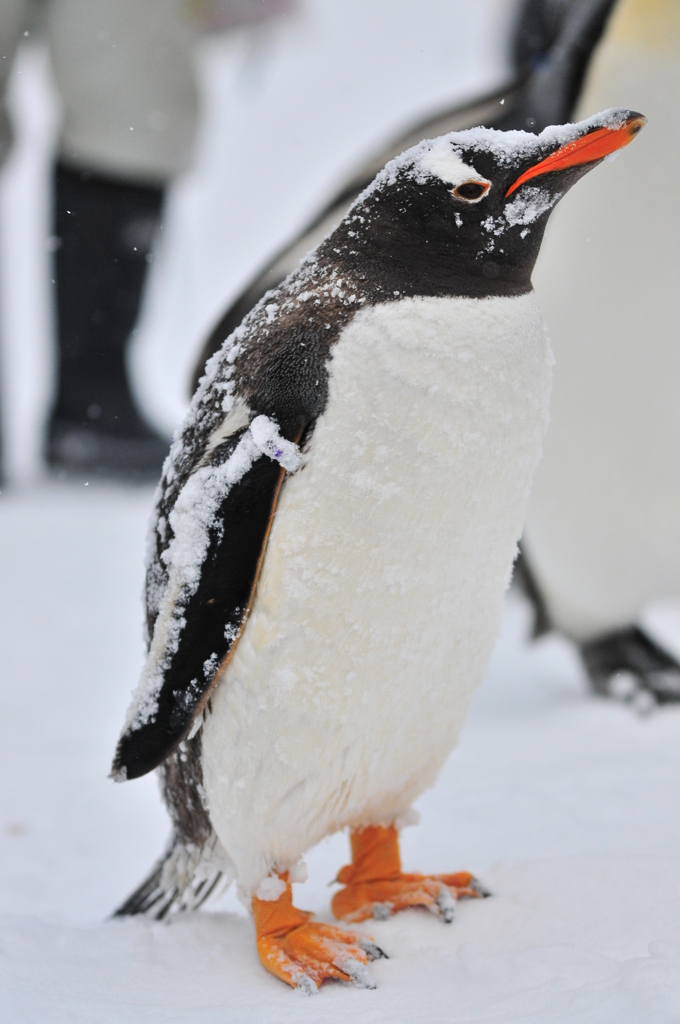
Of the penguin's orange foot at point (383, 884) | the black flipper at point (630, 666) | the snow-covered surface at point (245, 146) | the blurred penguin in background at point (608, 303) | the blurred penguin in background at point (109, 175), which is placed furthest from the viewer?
the snow-covered surface at point (245, 146)

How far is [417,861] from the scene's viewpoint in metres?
1.18

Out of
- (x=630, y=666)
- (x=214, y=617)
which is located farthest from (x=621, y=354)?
(x=214, y=617)

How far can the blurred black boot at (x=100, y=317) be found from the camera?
288cm

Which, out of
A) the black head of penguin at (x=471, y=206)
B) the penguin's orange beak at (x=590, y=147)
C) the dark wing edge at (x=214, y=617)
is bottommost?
the dark wing edge at (x=214, y=617)

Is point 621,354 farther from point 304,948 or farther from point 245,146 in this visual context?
point 245,146

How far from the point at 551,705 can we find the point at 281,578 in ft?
3.60

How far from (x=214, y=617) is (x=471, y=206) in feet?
1.24

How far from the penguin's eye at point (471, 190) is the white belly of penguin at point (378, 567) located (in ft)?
0.25

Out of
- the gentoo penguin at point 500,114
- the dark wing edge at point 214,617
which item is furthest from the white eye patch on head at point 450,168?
the gentoo penguin at point 500,114

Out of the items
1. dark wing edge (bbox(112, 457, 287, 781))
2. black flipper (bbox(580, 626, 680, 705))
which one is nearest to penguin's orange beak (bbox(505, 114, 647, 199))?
dark wing edge (bbox(112, 457, 287, 781))

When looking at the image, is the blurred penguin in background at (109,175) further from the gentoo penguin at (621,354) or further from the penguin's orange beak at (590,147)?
the penguin's orange beak at (590,147)

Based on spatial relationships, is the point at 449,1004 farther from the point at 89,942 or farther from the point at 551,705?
the point at 551,705

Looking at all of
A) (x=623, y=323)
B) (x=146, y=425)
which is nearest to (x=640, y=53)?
(x=623, y=323)

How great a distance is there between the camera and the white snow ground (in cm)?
75
